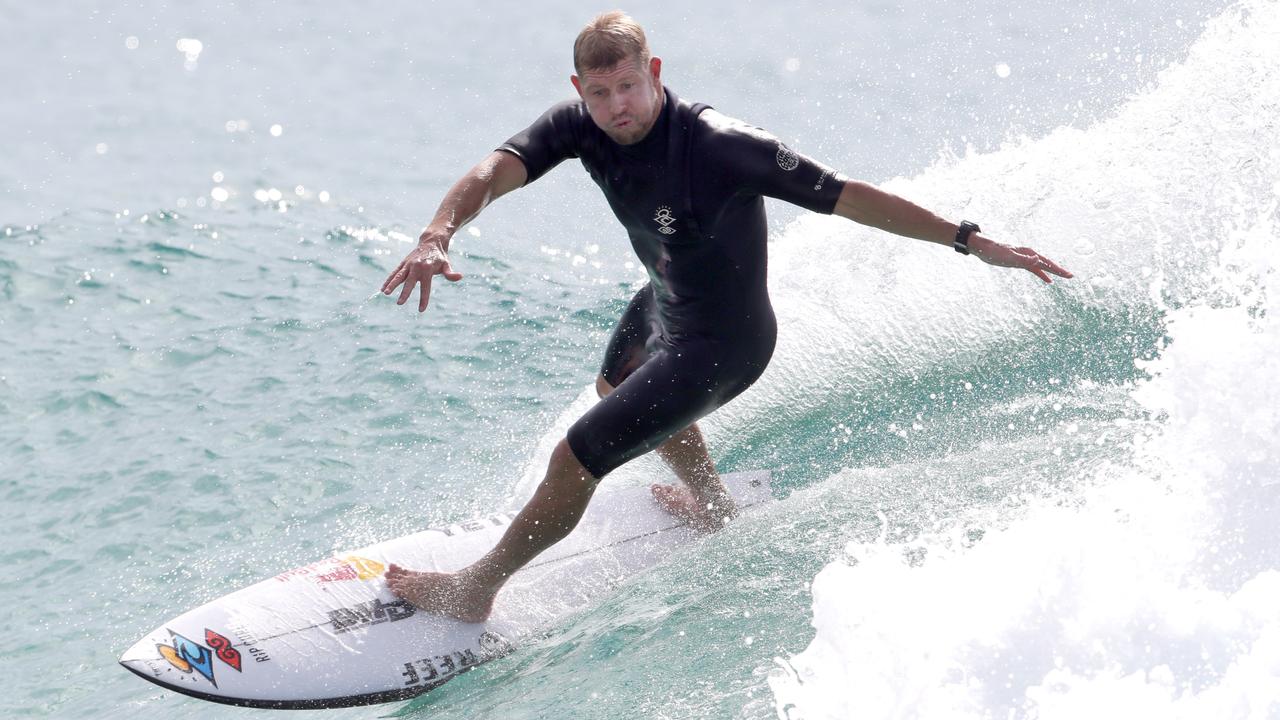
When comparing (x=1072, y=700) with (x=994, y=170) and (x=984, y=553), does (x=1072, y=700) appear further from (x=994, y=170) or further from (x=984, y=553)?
(x=994, y=170)

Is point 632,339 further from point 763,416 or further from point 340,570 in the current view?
point 763,416

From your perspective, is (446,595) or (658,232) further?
(446,595)

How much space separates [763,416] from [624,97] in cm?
279

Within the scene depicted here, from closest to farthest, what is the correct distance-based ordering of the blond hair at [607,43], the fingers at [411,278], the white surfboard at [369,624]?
1. the fingers at [411,278]
2. the blond hair at [607,43]
3. the white surfboard at [369,624]

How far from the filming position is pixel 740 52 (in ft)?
50.7

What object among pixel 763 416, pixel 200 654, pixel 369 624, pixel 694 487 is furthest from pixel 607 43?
pixel 763 416

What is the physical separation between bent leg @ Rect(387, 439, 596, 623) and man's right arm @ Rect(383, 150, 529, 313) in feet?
2.77

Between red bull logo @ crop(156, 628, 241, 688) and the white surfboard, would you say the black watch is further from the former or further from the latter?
red bull logo @ crop(156, 628, 241, 688)

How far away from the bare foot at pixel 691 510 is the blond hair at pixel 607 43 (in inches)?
80.6

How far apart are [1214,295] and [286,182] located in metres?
8.20

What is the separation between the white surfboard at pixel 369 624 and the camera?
4426 mm

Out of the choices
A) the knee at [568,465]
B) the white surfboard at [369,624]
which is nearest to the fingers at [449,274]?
the knee at [568,465]

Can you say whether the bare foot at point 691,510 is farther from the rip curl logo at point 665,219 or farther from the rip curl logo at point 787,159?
the rip curl logo at point 787,159

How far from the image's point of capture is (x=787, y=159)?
4070 millimetres
